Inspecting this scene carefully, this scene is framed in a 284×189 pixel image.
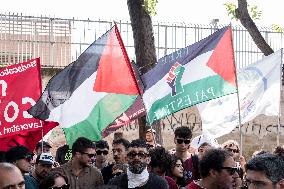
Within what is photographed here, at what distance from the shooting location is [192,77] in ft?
30.6

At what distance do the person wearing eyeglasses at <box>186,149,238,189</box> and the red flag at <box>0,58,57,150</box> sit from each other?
11.8 feet

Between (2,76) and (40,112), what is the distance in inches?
47.7

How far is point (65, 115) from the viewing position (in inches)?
344

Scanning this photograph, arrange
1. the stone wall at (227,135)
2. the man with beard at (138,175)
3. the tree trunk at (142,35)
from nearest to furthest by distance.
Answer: the man with beard at (138,175) < the tree trunk at (142,35) < the stone wall at (227,135)

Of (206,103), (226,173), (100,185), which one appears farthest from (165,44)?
(226,173)

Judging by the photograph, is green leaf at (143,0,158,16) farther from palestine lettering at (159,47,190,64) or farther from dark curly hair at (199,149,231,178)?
dark curly hair at (199,149,231,178)

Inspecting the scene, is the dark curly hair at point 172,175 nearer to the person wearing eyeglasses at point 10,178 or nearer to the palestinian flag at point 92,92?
the palestinian flag at point 92,92

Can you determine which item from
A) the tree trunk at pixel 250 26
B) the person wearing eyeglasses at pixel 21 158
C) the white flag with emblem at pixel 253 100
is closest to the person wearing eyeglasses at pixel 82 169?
the person wearing eyeglasses at pixel 21 158

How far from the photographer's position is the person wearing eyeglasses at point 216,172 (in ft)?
19.6

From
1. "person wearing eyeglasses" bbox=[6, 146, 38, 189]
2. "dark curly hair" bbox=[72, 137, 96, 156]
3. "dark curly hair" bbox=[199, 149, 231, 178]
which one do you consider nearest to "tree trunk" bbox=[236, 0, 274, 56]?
"dark curly hair" bbox=[72, 137, 96, 156]

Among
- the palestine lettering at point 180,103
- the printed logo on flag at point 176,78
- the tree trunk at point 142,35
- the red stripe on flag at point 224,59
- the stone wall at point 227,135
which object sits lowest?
the stone wall at point 227,135

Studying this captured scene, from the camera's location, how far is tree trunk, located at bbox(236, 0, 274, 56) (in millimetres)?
15414

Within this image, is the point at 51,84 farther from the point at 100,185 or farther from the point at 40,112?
the point at 100,185

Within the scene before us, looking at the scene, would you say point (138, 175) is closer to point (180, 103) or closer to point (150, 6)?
point (180, 103)
